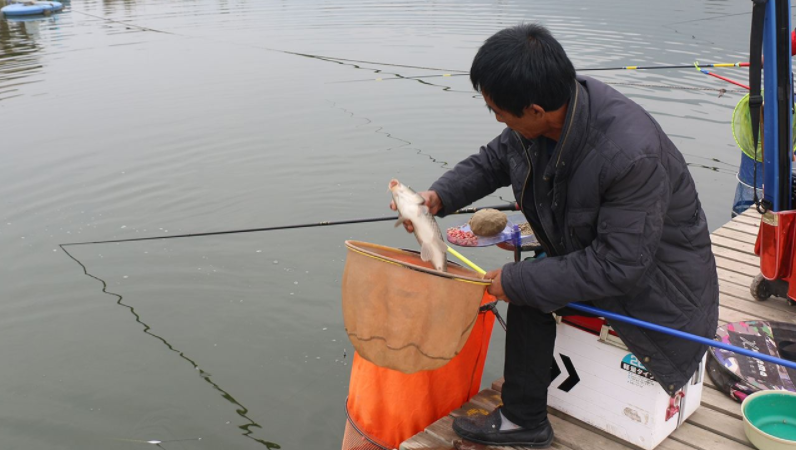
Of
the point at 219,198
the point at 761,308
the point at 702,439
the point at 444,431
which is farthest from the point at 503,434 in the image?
the point at 219,198

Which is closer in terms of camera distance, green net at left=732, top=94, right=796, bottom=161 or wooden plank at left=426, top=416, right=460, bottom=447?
wooden plank at left=426, top=416, right=460, bottom=447

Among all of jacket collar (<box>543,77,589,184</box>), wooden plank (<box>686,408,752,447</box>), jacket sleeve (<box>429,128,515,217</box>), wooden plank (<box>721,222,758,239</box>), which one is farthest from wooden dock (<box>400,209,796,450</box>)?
wooden plank (<box>721,222,758,239</box>)

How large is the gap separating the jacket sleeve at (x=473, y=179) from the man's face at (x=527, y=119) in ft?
2.16

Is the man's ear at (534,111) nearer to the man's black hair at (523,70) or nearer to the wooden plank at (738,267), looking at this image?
the man's black hair at (523,70)

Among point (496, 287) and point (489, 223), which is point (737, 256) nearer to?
point (489, 223)

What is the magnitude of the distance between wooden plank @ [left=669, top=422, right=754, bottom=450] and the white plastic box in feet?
0.11

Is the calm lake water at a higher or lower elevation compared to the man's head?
lower

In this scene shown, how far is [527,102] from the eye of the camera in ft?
7.50

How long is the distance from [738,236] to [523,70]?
392cm

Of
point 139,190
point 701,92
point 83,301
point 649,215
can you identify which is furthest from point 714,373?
A: point 701,92

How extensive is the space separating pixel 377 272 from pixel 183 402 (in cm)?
263

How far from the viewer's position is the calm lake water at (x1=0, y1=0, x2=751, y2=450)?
4.75 m

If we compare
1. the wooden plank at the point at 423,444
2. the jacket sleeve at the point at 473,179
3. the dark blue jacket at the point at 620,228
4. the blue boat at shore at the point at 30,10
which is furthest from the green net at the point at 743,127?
the blue boat at shore at the point at 30,10

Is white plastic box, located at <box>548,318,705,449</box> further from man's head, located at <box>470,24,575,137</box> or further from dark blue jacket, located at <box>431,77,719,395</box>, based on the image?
man's head, located at <box>470,24,575,137</box>
